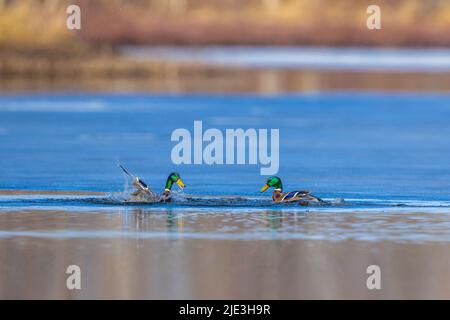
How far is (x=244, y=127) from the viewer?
62.2 feet

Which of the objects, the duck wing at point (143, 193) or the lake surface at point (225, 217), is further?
the duck wing at point (143, 193)

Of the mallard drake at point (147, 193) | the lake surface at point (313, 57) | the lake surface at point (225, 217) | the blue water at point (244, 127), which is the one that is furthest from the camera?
the lake surface at point (313, 57)

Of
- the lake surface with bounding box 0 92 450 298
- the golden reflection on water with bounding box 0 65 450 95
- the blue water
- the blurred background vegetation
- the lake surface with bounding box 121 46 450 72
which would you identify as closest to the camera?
the lake surface with bounding box 0 92 450 298

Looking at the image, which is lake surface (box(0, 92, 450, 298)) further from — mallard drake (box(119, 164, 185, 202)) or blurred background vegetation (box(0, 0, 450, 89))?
blurred background vegetation (box(0, 0, 450, 89))

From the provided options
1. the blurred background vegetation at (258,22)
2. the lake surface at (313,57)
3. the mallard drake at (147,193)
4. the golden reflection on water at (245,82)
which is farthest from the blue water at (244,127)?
the blurred background vegetation at (258,22)

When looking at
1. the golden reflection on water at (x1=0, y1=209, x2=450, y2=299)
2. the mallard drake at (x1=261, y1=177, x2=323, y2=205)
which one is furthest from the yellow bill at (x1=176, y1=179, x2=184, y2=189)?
the golden reflection on water at (x1=0, y1=209, x2=450, y2=299)

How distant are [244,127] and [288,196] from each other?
7753 mm

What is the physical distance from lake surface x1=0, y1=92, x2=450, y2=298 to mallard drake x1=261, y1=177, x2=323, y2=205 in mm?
69

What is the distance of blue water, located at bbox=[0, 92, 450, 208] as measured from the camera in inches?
494

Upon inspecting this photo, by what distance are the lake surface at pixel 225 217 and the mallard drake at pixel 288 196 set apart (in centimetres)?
7

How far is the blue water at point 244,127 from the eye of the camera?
12.6 m

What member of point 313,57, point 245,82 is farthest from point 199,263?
point 313,57

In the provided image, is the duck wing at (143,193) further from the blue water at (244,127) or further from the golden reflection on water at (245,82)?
the golden reflection on water at (245,82)

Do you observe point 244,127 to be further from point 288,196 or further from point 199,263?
point 199,263
